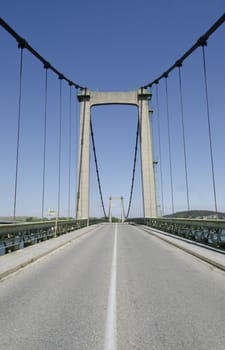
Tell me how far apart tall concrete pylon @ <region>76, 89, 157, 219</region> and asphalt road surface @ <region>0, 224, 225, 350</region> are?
34333mm

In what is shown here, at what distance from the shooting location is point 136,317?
4.16 metres

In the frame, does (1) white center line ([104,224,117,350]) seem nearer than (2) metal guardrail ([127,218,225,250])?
Yes

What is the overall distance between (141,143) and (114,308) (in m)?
41.1

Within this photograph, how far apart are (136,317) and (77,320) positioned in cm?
82

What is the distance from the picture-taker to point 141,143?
44.9 meters

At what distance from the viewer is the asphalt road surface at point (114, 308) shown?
3.37 m

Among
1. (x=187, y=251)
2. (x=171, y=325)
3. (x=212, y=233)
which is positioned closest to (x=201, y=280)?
(x=171, y=325)

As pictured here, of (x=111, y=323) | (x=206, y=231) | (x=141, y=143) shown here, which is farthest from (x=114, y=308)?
(x=141, y=143)

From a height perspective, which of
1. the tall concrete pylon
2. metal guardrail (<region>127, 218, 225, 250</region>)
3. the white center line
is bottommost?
the white center line

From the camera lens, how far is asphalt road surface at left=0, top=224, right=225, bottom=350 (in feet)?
11.0

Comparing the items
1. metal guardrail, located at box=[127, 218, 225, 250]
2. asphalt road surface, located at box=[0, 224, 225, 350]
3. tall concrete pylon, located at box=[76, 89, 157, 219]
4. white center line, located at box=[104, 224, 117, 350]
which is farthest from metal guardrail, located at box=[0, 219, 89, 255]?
tall concrete pylon, located at box=[76, 89, 157, 219]

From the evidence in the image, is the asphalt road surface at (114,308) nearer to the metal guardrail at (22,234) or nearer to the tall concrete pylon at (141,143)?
the metal guardrail at (22,234)

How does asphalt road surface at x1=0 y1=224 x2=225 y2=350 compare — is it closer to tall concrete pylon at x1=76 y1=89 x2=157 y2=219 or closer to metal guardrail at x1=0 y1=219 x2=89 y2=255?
metal guardrail at x1=0 y1=219 x2=89 y2=255

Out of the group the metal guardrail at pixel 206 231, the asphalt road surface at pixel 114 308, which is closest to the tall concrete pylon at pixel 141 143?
the metal guardrail at pixel 206 231
